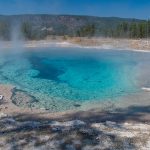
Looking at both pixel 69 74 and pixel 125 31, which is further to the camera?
pixel 125 31

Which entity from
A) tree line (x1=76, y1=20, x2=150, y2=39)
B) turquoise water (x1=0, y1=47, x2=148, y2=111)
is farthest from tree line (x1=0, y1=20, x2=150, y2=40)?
turquoise water (x1=0, y1=47, x2=148, y2=111)

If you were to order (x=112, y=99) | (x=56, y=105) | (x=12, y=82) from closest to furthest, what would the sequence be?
(x=56, y=105) → (x=112, y=99) → (x=12, y=82)

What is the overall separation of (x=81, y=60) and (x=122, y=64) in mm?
6448

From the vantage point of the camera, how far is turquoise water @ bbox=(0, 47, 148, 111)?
23.8 meters

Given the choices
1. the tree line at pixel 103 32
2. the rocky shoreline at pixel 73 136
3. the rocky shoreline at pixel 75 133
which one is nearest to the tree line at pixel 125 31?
the tree line at pixel 103 32

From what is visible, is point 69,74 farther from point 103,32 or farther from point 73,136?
point 103,32

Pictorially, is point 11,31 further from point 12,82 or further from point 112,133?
point 112,133

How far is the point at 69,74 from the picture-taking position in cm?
3431

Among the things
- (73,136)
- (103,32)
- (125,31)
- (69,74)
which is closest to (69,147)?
(73,136)

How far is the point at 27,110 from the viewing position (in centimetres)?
1923

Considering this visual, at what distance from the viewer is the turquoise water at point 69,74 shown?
23.8m

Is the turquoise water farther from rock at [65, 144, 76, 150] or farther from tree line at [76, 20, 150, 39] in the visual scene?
tree line at [76, 20, 150, 39]

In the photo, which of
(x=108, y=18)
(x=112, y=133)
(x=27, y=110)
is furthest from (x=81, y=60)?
(x=108, y=18)

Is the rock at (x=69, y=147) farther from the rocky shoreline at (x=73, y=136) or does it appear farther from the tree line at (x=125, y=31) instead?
the tree line at (x=125, y=31)
